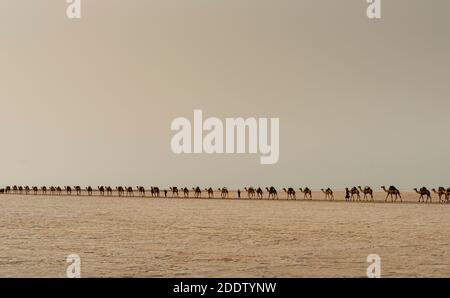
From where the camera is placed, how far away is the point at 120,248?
51.3ft

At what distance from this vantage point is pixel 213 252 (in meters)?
14.7

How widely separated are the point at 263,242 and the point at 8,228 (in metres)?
10.6

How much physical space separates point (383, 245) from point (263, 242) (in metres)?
3.39
